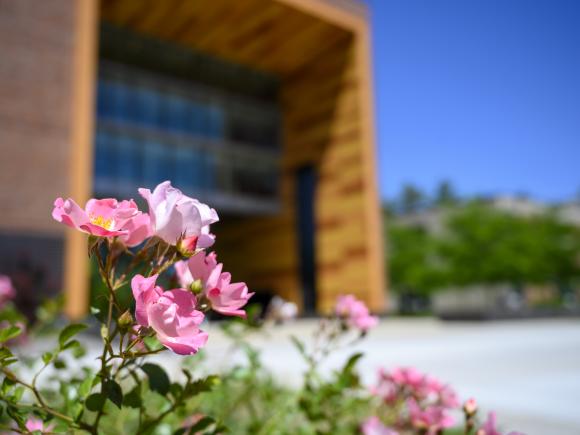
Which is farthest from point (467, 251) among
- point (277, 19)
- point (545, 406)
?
point (545, 406)

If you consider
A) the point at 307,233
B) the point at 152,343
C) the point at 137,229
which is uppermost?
the point at 307,233

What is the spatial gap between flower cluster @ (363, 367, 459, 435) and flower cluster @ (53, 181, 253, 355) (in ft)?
2.96

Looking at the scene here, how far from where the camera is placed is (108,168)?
2283cm

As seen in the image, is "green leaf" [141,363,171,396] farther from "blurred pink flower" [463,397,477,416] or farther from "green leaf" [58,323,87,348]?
"blurred pink flower" [463,397,477,416]

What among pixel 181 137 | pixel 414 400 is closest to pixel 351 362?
pixel 414 400

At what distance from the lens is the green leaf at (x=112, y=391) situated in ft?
3.36

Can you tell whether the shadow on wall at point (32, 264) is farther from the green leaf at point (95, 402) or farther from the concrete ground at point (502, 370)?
the green leaf at point (95, 402)

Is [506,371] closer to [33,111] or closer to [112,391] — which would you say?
[112,391]

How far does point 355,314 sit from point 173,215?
1113 mm

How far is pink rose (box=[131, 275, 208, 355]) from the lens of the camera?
2.95 ft

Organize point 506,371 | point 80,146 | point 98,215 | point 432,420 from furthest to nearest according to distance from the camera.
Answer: point 80,146 → point 506,371 → point 432,420 → point 98,215

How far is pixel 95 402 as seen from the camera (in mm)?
1087

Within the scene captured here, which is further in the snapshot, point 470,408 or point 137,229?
point 470,408

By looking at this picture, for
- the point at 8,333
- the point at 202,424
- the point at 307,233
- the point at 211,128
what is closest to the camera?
the point at 8,333
